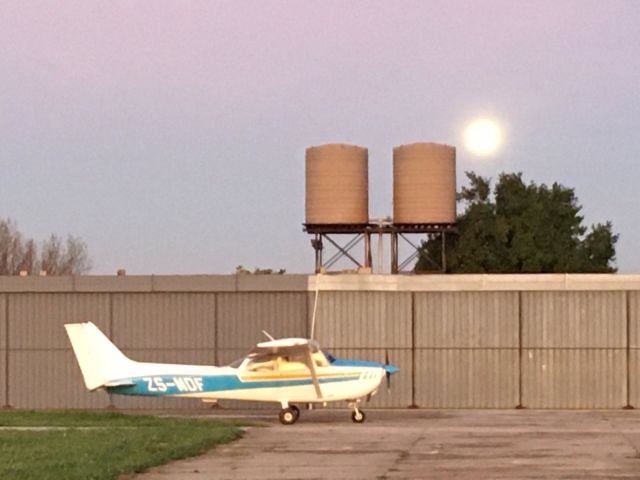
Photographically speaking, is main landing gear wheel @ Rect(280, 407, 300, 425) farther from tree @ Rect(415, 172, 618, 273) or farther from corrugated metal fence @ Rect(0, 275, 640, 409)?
tree @ Rect(415, 172, 618, 273)

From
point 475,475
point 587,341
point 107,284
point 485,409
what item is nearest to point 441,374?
point 485,409

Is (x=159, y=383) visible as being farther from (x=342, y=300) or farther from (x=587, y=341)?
(x=587, y=341)

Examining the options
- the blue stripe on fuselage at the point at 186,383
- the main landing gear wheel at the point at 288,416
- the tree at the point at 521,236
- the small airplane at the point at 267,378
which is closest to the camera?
the main landing gear wheel at the point at 288,416

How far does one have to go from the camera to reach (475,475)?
21766mm

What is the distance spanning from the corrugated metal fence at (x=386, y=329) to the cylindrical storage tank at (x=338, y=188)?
Result: 10445 millimetres

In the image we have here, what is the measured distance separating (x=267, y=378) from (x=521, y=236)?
1692 inches

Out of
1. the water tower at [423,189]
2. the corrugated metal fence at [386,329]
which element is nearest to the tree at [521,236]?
the water tower at [423,189]

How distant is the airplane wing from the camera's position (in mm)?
35094

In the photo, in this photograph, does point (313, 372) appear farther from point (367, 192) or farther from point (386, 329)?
point (367, 192)

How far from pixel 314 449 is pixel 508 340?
670 inches

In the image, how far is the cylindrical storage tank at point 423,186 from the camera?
53.8m

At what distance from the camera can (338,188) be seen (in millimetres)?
53594

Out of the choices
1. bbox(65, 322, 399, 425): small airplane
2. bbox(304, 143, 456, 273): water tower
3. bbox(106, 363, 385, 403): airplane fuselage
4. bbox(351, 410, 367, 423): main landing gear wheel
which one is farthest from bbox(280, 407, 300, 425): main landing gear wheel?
bbox(304, 143, 456, 273): water tower

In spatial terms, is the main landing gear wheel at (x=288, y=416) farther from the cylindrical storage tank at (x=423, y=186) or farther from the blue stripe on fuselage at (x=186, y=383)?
the cylindrical storage tank at (x=423, y=186)
